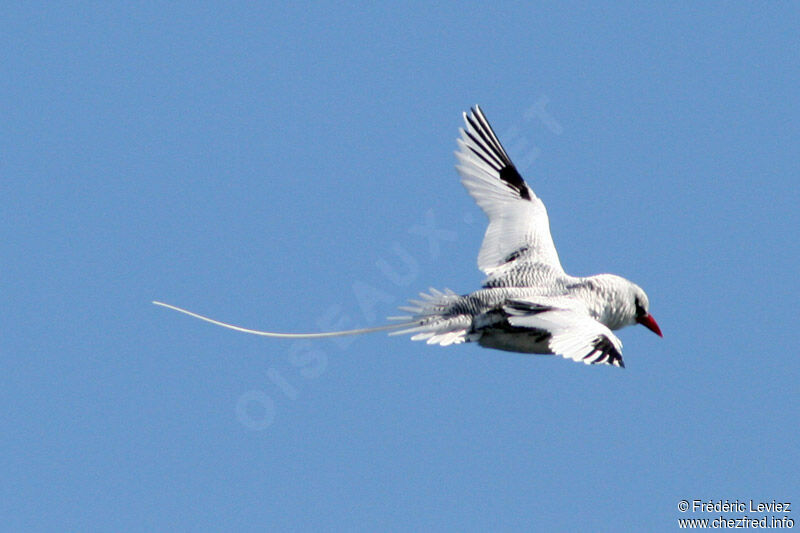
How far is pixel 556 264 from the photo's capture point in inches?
605

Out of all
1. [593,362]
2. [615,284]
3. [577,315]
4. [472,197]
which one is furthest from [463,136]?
[593,362]

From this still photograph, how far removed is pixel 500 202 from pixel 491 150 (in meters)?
1.06

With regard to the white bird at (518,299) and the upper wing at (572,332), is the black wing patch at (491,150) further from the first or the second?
the upper wing at (572,332)

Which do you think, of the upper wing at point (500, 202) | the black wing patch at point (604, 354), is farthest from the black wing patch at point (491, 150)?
the black wing patch at point (604, 354)

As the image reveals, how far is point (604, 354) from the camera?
1182 cm

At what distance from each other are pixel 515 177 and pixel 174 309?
20.3 ft

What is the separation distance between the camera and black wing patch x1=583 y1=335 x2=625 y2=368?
1166 cm

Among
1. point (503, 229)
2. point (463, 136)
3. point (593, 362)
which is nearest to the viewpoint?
point (593, 362)

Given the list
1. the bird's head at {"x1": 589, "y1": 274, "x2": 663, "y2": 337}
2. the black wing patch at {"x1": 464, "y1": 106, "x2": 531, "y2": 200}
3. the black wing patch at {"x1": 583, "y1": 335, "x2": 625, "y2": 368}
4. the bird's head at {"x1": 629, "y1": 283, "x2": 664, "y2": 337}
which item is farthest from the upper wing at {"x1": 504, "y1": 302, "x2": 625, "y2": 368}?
the black wing patch at {"x1": 464, "y1": 106, "x2": 531, "y2": 200}

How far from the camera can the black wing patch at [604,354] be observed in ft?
38.3

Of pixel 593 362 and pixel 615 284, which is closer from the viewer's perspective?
pixel 593 362

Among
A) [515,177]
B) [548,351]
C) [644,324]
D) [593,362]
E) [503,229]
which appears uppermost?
[515,177]

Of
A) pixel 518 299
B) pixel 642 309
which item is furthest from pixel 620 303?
pixel 518 299

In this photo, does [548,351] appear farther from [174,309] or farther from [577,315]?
[174,309]
